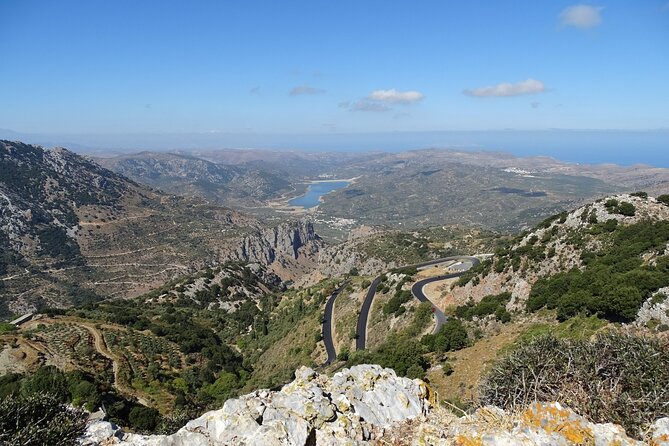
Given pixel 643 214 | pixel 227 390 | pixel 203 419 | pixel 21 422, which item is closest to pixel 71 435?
pixel 21 422

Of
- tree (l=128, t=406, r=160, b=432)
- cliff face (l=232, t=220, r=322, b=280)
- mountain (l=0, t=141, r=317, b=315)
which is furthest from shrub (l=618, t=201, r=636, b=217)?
mountain (l=0, t=141, r=317, b=315)

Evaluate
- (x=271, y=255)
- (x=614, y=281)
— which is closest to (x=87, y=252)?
(x=271, y=255)

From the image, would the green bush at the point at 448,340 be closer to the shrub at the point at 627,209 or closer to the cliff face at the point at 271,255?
the shrub at the point at 627,209

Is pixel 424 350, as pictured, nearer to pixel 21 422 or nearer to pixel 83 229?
pixel 21 422

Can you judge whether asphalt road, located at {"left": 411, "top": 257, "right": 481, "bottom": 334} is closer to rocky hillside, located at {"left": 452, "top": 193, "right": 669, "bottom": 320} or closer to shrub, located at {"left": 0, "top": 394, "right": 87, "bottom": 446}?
rocky hillside, located at {"left": 452, "top": 193, "right": 669, "bottom": 320}

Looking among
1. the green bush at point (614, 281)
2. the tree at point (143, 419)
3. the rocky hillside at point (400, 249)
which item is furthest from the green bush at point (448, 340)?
the rocky hillside at point (400, 249)

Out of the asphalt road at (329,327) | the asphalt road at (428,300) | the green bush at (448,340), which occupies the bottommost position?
the asphalt road at (329,327)
